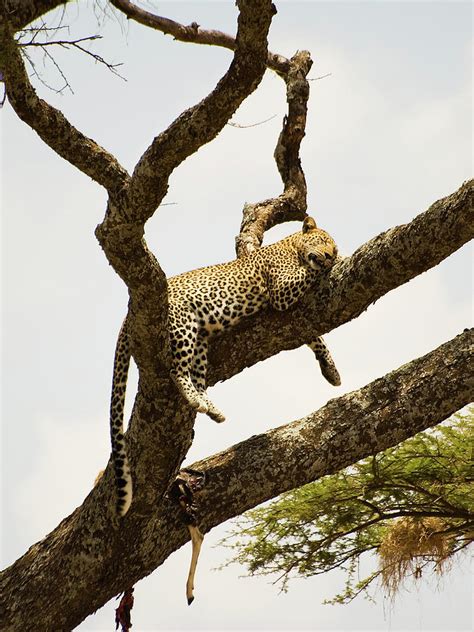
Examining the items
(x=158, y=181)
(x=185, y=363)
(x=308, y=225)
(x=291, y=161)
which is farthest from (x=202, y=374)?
(x=291, y=161)

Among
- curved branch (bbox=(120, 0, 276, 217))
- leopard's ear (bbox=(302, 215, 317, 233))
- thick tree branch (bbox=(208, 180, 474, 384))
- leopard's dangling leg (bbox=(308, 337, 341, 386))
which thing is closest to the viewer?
curved branch (bbox=(120, 0, 276, 217))

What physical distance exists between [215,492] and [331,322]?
1.25 metres

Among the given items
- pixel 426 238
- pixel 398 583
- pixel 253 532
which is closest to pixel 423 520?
pixel 398 583

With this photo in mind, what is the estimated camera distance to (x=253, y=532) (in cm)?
1016

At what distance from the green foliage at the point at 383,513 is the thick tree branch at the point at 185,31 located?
3.43 m

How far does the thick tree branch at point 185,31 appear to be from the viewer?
8148mm

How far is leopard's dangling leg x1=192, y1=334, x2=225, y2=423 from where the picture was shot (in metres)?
6.69

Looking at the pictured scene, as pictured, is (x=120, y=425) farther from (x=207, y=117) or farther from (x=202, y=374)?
(x=207, y=117)

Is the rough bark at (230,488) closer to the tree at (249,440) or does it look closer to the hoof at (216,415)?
the tree at (249,440)

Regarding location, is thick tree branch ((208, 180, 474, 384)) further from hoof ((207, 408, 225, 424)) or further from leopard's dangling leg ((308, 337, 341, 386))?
leopard's dangling leg ((308, 337, 341, 386))

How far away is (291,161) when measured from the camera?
30.4 feet

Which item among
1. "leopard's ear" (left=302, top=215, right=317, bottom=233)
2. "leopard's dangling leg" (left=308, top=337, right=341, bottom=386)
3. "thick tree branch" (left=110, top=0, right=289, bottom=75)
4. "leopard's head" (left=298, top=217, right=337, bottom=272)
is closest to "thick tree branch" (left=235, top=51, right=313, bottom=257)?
"thick tree branch" (left=110, top=0, right=289, bottom=75)

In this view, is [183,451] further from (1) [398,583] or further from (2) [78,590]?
(1) [398,583]

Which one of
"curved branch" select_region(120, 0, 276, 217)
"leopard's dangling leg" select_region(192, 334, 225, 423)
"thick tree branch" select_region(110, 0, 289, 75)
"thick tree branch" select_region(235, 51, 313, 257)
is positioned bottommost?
"leopard's dangling leg" select_region(192, 334, 225, 423)
